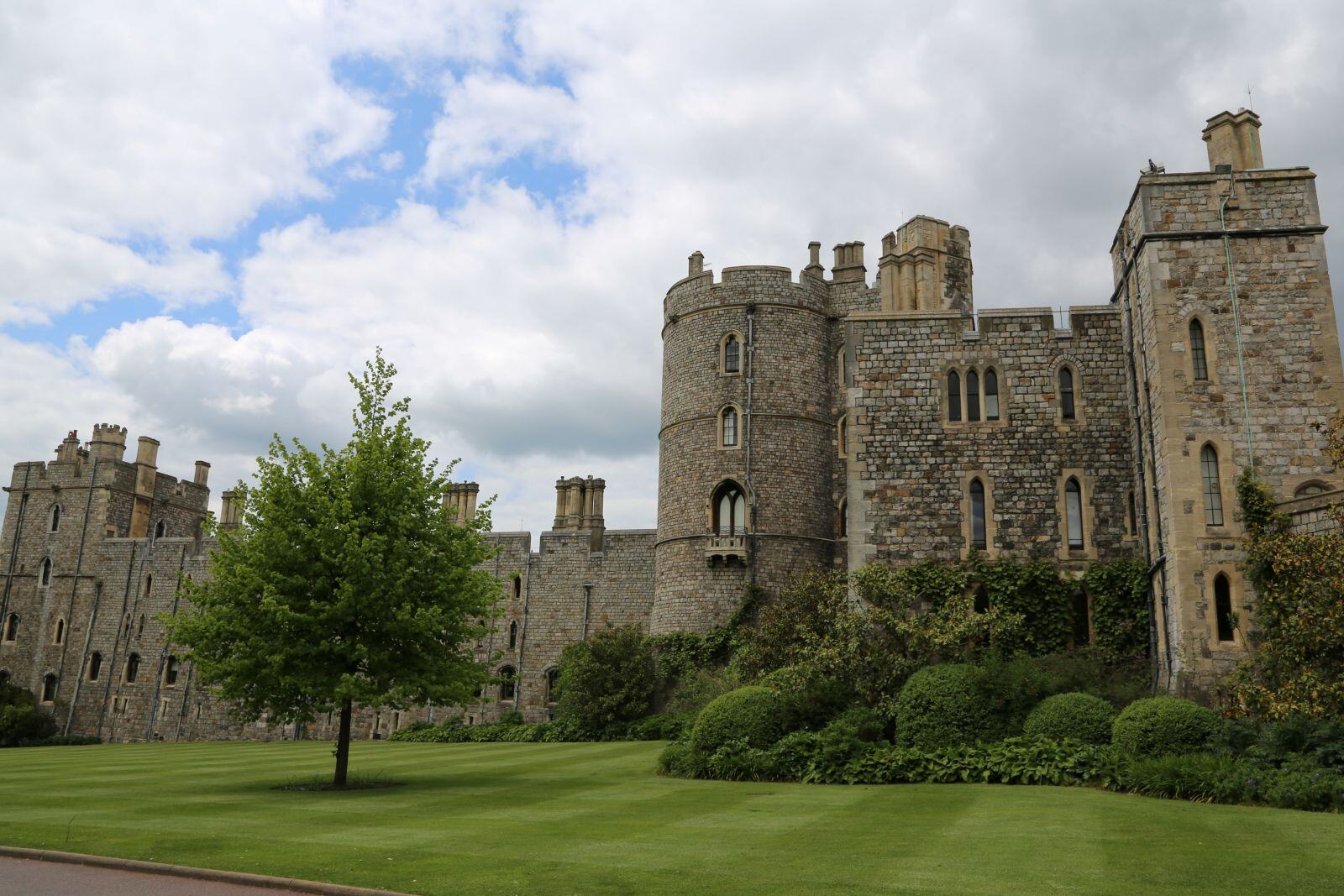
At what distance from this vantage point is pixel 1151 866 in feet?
30.6

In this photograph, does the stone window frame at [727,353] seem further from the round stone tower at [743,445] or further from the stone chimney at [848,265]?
the stone chimney at [848,265]

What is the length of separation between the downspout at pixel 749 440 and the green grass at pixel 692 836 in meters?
15.1

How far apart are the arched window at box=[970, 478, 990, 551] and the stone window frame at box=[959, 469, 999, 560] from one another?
0.19 feet

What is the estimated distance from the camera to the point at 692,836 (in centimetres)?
1145

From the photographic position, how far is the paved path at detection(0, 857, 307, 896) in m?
8.98

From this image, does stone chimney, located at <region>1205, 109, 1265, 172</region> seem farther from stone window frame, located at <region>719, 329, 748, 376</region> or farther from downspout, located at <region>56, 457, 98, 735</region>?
downspout, located at <region>56, 457, 98, 735</region>

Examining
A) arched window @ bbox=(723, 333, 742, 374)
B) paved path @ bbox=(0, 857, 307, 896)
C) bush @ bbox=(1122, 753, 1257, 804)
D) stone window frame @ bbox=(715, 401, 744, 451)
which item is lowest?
paved path @ bbox=(0, 857, 307, 896)

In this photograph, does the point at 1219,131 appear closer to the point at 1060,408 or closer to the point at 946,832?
the point at 1060,408

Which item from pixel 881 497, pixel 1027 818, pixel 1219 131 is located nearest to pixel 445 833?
pixel 1027 818

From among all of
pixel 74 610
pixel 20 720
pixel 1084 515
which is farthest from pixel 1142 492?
pixel 74 610

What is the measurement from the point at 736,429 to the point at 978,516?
40.1 ft

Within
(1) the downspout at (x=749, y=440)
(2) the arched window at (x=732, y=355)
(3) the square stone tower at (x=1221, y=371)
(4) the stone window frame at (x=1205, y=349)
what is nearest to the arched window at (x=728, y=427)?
(1) the downspout at (x=749, y=440)

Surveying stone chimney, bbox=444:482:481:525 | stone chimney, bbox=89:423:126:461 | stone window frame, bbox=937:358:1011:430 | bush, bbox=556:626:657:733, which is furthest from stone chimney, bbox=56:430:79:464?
stone window frame, bbox=937:358:1011:430

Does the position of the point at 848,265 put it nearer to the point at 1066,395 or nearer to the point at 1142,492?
the point at 1066,395
